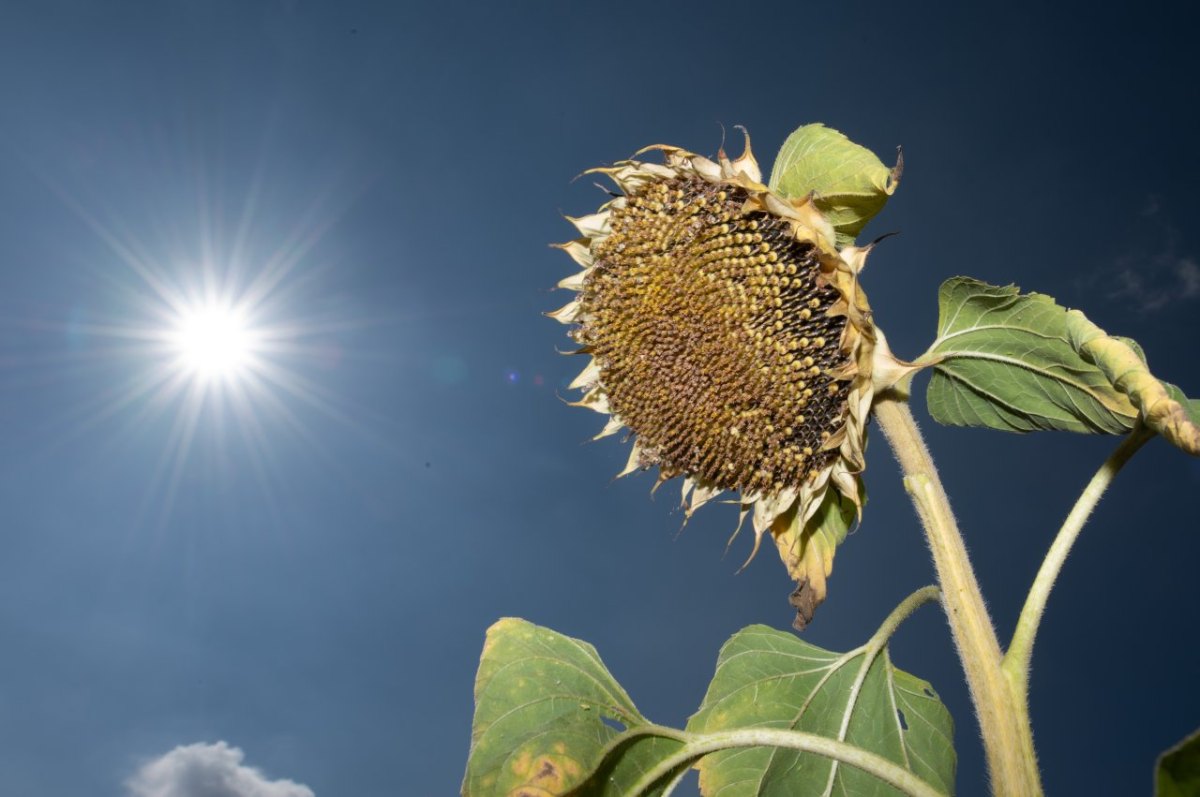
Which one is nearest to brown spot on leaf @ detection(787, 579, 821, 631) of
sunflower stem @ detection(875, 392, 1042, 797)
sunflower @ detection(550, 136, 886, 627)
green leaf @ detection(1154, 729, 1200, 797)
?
sunflower @ detection(550, 136, 886, 627)

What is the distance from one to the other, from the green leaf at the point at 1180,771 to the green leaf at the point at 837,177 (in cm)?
169

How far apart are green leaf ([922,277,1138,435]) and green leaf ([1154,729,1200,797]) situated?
4.08 feet

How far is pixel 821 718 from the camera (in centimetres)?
288

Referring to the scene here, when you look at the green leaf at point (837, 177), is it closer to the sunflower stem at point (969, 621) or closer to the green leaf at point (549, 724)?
the sunflower stem at point (969, 621)

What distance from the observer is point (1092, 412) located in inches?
93.9

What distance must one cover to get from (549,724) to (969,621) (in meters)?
1.14

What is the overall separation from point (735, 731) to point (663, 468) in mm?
1042

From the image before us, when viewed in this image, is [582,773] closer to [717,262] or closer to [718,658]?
[718,658]

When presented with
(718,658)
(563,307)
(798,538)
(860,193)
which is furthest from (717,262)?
(718,658)

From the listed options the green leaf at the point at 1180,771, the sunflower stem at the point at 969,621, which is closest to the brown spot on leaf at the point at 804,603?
the sunflower stem at the point at 969,621

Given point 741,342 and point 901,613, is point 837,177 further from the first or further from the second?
point 901,613

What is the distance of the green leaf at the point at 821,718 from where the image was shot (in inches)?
110

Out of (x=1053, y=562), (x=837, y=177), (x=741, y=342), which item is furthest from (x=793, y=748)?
(x=837, y=177)

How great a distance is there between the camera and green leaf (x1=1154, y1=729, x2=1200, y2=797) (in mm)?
1187
